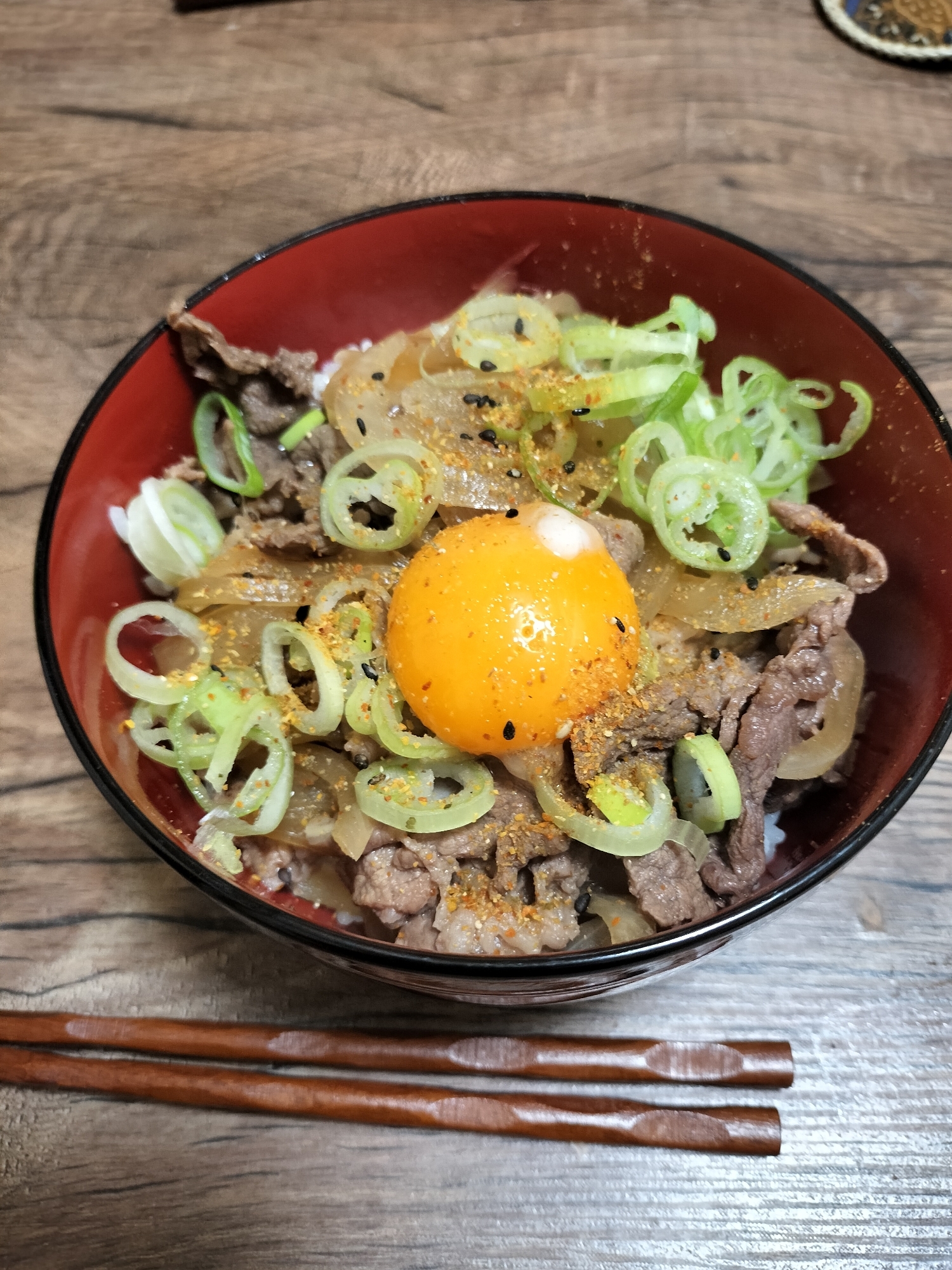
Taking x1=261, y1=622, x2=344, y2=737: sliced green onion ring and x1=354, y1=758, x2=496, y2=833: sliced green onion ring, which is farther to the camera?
x1=261, y1=622, x2=344, y2=737: sliced green onion ring

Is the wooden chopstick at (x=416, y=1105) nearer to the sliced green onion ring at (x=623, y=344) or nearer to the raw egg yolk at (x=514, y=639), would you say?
the raw egg yolk at (x=514, y=639)

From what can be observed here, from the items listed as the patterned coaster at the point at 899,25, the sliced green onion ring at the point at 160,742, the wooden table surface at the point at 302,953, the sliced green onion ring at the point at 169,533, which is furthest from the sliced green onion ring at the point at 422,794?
the patterned coaster at the point at 899,25

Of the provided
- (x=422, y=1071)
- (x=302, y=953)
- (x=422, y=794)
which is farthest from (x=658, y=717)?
(x=422, y=1071)

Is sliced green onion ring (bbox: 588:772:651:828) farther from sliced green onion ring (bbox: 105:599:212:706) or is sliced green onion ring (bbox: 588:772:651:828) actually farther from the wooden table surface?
sliced green onion ring (bbox: 105:599:212:706)

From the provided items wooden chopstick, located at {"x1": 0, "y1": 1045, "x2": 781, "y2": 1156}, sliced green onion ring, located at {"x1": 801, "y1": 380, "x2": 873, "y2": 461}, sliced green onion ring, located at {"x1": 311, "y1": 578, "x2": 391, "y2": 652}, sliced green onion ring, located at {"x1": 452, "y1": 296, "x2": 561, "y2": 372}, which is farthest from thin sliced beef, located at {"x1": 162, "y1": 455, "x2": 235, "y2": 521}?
sliced green onion ring, located at {"x1": 801, "y1": 380, "x2": 873, "y2": 461}

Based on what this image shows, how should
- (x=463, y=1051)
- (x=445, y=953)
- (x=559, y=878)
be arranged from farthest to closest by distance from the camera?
(x=463, y=1051) → (x=559, y=878) → (x=445, y=953)

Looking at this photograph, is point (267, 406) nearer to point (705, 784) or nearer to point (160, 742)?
point (160, 742)

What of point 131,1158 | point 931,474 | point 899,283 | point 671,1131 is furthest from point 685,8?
point 131,1158
